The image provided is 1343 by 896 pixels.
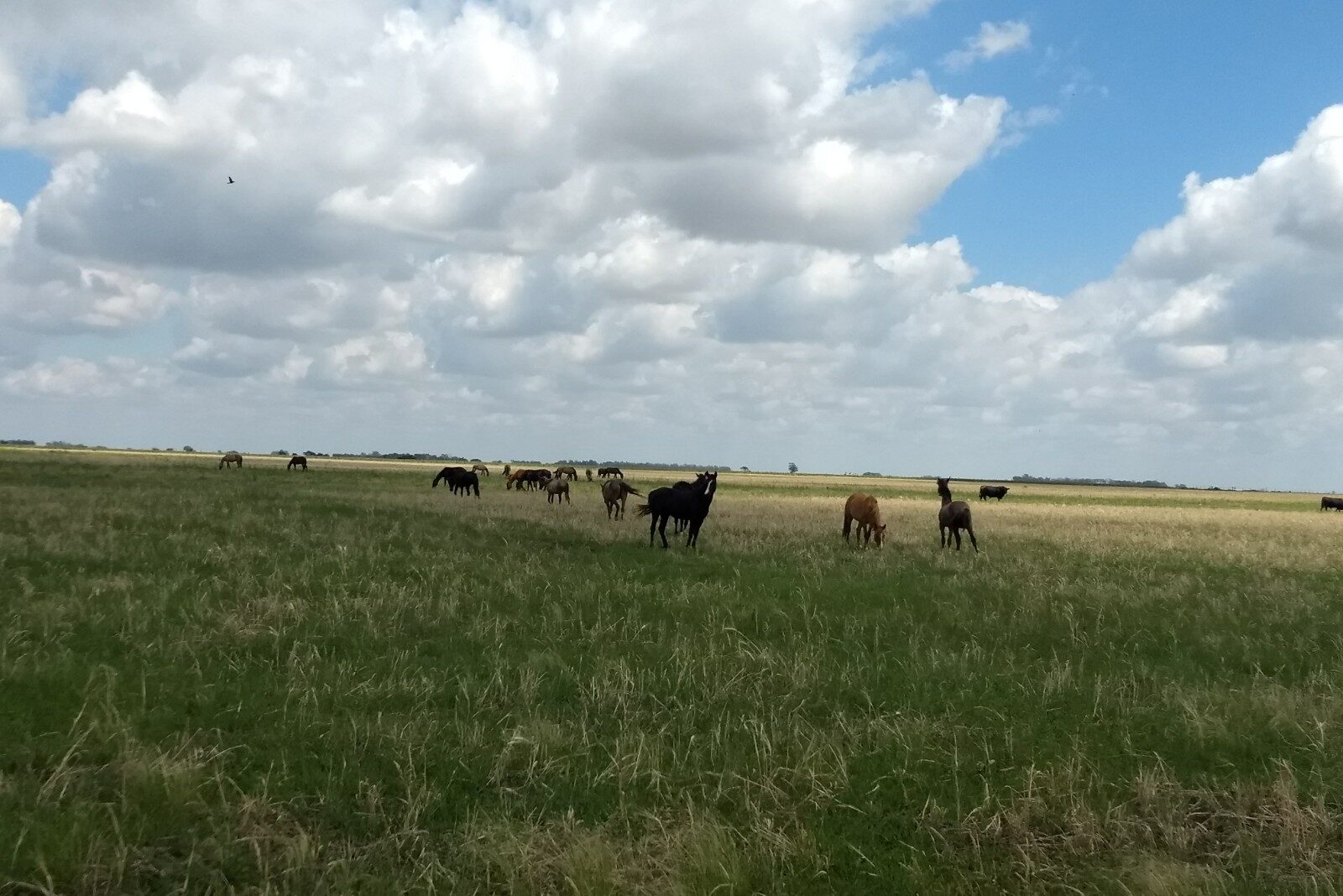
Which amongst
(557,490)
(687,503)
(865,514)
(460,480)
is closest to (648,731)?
(687,503)

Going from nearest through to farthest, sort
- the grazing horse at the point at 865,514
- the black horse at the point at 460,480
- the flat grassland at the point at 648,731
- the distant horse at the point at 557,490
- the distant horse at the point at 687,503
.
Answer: the flat grassland at the point at 648,731 → the distant horse at the point at 687,503 → the grazing horse at the point at 865,514 → the distant horse at the point at 557,490 → the black horse at the point at 460,480

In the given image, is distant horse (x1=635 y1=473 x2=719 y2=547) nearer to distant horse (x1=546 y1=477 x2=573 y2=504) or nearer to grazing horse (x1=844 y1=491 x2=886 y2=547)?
grazing horse (x1=844 y1=491 x2=886 y2=547)

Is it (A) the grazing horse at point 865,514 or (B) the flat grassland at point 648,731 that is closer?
(B) the flat grassland at point 648,731

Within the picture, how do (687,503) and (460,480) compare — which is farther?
(460,480)

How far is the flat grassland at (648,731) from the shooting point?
17.2 ft

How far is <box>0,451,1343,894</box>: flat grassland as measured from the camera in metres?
5.25

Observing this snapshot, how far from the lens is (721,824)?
18.7 feet

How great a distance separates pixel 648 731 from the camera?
301 inches

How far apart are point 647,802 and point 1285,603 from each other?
13.8 meters

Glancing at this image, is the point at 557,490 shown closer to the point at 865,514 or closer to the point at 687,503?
the point at 687,503

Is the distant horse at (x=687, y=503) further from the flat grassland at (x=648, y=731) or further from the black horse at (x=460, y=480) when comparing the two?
the black horse at (x=460, y=480)

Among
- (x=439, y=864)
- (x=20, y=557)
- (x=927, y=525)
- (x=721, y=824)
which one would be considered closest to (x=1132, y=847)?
(x=721, y=824)

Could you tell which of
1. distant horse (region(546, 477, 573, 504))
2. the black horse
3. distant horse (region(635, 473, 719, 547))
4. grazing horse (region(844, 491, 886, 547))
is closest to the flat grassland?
distant horse (region(635, 473, 719, 547))

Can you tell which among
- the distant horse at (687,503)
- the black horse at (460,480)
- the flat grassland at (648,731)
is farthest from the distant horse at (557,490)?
the flat grassland at (648,731)
